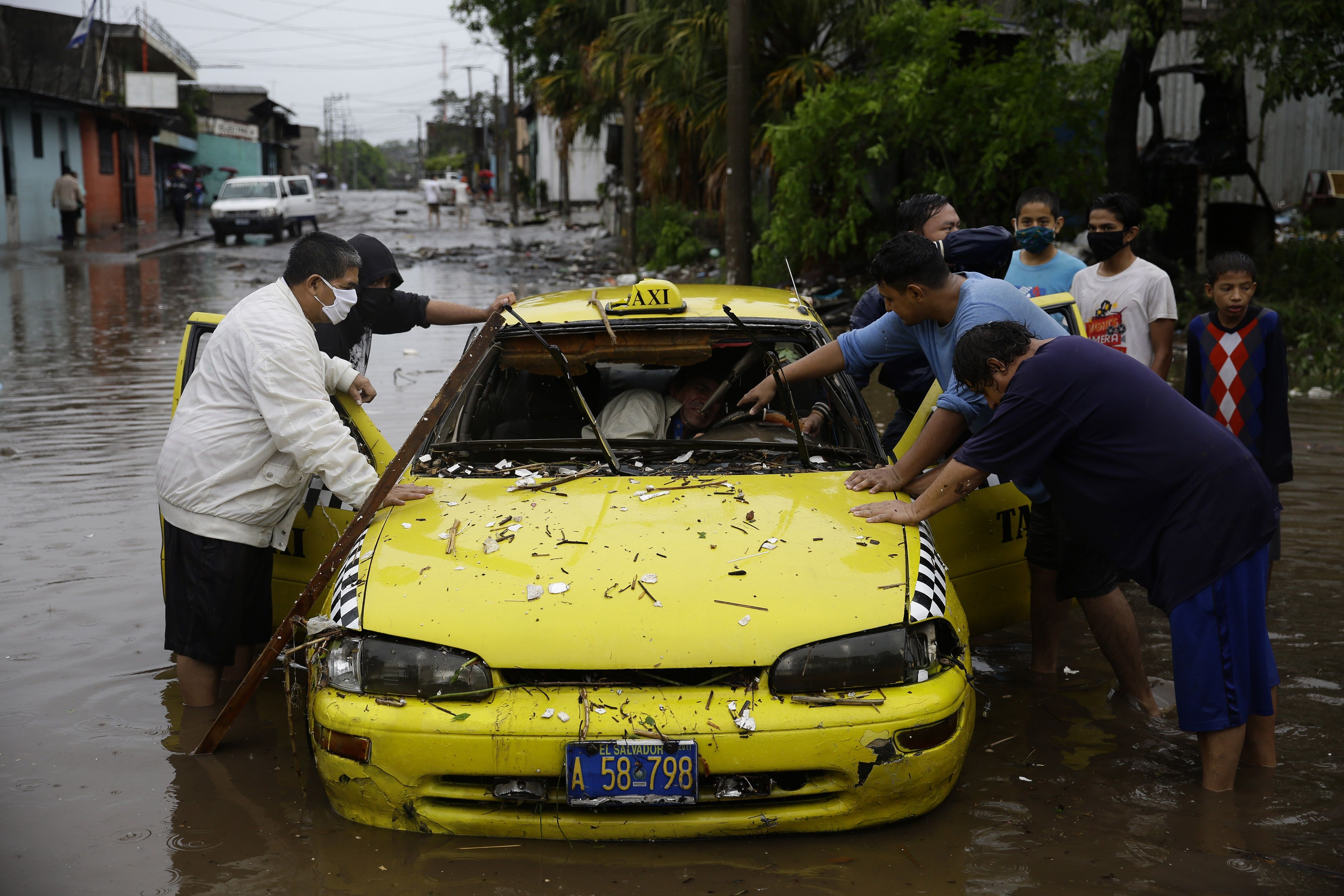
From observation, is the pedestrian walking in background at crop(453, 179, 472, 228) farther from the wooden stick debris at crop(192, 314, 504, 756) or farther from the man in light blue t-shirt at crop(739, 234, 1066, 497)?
the man in light blue t-shirt at crop(739, 234, 1066, 497)

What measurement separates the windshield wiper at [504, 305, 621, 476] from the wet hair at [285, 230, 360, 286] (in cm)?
67

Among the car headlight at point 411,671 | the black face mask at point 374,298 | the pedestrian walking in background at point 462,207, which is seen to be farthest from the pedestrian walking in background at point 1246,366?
the pedestrian walking in background at point 462,207

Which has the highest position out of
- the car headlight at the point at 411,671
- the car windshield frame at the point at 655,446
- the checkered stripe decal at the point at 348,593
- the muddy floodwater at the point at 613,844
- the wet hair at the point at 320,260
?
the wet hair at the point at 320,260

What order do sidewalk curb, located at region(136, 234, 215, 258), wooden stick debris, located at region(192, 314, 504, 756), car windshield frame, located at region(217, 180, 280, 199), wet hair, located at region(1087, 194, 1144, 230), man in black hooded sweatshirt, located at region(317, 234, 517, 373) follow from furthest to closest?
car windshield frame, located at region(217, 180, 280, 199) → sidewalk curb, located at region(136, 234, 215, 258) → man in black hooded sweatshirt, located at region(317, 234, 517, 373) → wet hair, located at region(1087, 194, 1144, 230) → wooden stick debris, located at region(192, 314, 504, 756)

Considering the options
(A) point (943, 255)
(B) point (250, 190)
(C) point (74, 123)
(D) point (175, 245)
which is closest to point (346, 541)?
(A) point (943, 255)

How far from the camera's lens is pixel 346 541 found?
3.56 metres

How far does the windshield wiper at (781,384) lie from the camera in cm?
402

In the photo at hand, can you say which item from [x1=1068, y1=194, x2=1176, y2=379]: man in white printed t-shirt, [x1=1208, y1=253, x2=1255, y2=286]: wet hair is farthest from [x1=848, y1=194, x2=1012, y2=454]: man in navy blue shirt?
[x1=1208, y1=253, x2=1255, y2=286]: wet hair

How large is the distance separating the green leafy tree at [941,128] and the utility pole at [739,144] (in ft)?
7.31

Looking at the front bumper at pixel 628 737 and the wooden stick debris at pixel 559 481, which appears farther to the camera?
the wooden stick debris at pixel 559 481

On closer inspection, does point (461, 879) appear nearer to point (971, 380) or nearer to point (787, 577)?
point (787, 577)

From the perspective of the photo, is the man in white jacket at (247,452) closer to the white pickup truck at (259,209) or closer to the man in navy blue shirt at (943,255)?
the man in navy blue shirt at (943,255)

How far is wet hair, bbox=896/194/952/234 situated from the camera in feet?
16.2

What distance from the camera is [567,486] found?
3.76 m
